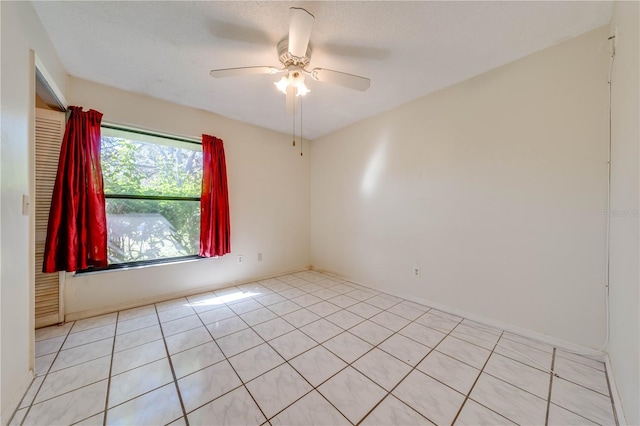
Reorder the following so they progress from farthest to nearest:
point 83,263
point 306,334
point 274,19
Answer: point 83,263 → point 306,334 → point 274,19

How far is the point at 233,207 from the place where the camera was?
3.36 meters

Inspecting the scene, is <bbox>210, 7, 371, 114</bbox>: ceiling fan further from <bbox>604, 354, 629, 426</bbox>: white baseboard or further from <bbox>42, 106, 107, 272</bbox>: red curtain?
<bbox>604, 354, 629, 426</bbox>: white baseboard

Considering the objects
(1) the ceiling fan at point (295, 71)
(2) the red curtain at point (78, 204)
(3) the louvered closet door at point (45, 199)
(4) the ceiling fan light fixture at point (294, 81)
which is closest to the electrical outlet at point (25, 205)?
(2) the red curtain at point (78, 204)

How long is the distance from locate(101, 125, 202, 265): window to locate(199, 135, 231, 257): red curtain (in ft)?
0.60

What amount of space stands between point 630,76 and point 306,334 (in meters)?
2.76

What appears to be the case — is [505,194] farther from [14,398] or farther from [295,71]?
[14,398]

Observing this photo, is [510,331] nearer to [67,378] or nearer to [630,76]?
[630,76]

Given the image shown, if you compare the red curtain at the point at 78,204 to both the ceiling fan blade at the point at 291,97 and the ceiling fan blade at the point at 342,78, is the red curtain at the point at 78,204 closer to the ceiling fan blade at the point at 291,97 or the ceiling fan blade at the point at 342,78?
the ceiling fan blade at the point at 291,97

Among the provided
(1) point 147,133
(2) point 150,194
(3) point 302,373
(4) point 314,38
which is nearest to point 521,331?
(3) point 302,373

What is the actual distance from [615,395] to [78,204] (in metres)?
4.41

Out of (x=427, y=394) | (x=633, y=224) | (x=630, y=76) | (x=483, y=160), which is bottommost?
(x=427, y=394)

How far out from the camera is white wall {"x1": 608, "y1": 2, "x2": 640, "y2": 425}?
1.10 metres

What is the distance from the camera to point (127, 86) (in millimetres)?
2475

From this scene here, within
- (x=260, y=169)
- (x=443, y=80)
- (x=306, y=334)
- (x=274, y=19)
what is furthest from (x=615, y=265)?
(x=260, y=169)
